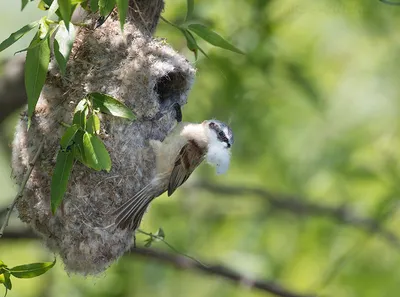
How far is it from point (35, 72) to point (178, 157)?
0.96 meters

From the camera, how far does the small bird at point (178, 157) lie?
2959 millimetres

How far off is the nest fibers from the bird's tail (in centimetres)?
2

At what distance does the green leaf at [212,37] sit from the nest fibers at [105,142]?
0.26 metres

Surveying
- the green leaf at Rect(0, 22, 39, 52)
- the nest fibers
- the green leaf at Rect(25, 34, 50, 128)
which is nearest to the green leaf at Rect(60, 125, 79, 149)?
the green leaf at Rect(25, 34, 50, 128)

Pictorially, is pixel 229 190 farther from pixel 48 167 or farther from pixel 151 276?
pixel 48 167

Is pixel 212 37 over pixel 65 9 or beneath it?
over

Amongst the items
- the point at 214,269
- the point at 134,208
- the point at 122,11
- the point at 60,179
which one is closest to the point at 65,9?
the point at 122,11

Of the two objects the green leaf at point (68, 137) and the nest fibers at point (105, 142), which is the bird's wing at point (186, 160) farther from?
the green leaf at point (68, 137)

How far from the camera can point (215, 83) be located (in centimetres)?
530

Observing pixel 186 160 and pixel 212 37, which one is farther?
pixel 186 160

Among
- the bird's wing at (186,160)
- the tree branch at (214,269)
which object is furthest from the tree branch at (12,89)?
the bird's wing at (186,160)

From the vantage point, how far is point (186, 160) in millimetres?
3279

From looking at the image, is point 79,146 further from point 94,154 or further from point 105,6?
point 105,6

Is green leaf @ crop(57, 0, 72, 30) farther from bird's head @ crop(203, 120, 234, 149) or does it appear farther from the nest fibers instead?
bird's head @ crop(203, 120, 234, 149)
